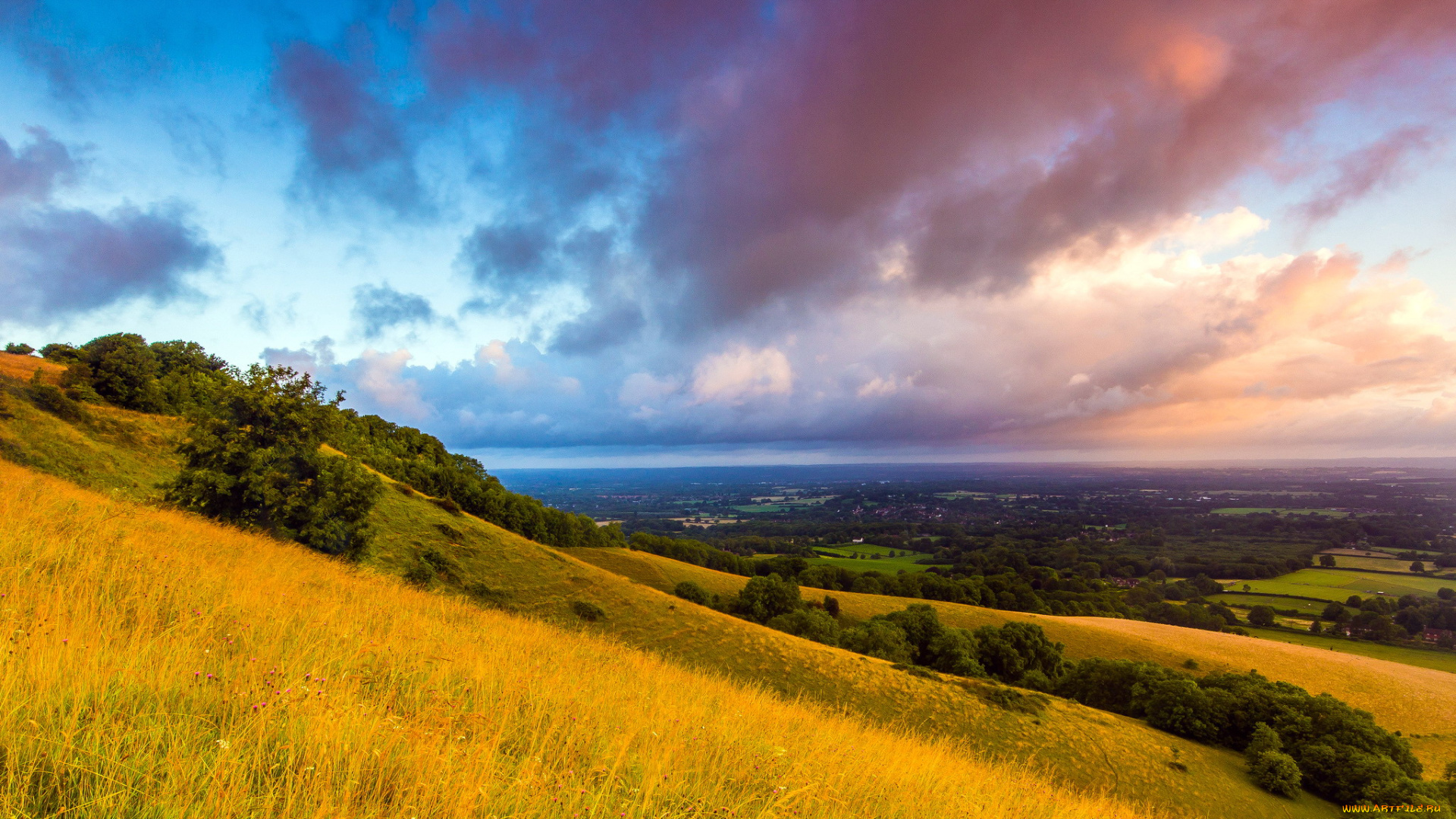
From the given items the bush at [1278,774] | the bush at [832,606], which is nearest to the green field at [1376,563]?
the bush at [1278,774]

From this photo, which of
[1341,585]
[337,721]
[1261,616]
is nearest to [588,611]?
[337,721]

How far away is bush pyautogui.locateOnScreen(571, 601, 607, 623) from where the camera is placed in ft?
104

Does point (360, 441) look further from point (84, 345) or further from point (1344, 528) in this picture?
point (1344, 528)

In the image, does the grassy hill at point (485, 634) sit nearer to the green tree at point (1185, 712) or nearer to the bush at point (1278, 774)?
the bush at point (1278, 774)

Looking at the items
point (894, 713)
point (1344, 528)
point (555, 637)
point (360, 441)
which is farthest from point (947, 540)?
point (555, 637)

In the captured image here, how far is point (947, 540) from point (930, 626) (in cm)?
9778

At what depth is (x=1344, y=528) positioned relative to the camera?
121062mm

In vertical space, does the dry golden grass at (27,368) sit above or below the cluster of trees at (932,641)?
above

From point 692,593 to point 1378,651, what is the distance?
82.8 meters

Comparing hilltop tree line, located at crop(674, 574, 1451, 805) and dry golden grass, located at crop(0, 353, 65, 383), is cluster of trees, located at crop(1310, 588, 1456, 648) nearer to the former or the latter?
hilltop tree line, located at crop(674, 574, 1451, 805)

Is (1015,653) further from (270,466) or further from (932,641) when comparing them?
(270,466)

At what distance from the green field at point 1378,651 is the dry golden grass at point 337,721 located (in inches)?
3404

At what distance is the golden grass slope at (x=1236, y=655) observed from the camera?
41.4 metres

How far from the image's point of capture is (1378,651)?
59812 mm
